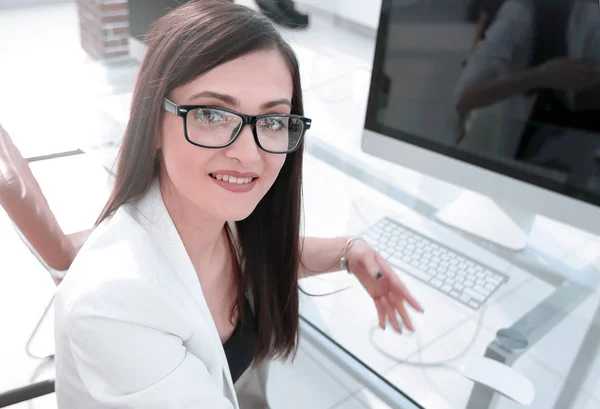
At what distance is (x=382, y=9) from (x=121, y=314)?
87cm

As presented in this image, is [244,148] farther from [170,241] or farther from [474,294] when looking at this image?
[474,294]

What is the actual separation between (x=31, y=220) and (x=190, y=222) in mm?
318

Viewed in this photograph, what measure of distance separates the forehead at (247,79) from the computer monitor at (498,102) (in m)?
0.49

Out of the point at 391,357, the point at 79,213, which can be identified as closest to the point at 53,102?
the point at 79,213

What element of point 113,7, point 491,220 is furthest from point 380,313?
point 113,7

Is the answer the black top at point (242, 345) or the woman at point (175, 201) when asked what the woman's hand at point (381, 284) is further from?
the woman at point (175, 201)

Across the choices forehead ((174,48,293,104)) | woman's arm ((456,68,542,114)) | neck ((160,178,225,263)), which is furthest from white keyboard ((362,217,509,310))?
forehead ((174,48,293,104))

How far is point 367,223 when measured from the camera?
135cm

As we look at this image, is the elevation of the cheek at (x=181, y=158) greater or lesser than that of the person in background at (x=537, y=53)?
lesser

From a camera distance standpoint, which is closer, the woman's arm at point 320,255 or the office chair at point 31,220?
the office chair at point 31,220

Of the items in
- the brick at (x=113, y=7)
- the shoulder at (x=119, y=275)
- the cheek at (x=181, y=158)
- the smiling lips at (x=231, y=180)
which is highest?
the cheek at (x=181, y=158)

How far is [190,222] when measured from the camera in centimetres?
92

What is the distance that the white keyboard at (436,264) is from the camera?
3.62ft

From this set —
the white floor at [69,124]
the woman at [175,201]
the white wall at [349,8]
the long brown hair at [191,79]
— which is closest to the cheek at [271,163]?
the woman at [175,201]
